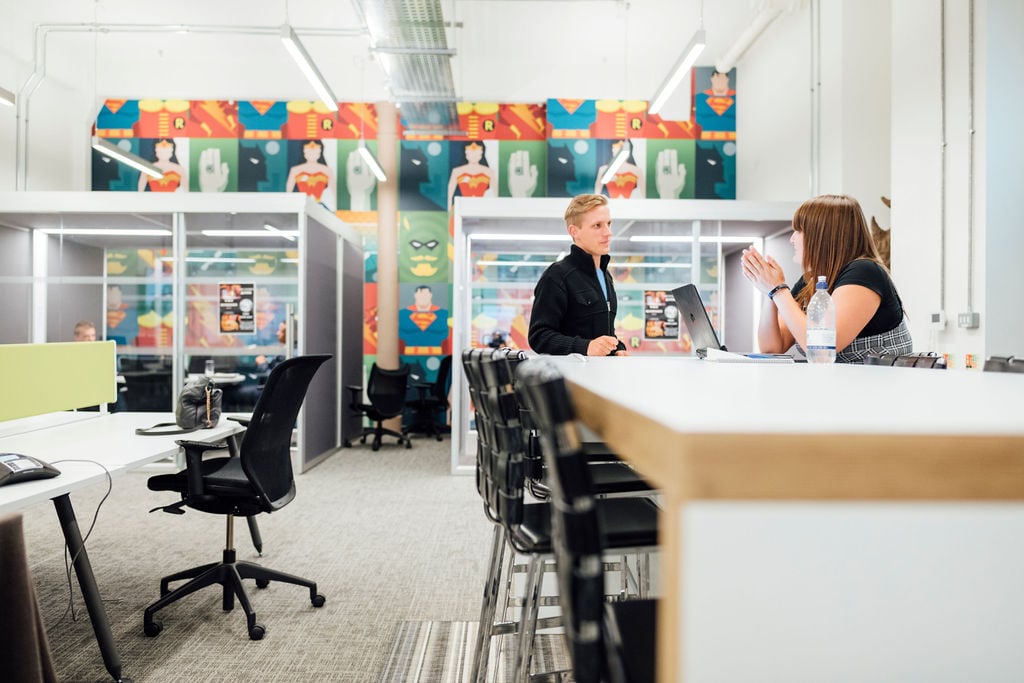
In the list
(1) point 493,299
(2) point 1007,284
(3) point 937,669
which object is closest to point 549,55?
(1) point 493,299

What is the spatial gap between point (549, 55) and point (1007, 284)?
596cm

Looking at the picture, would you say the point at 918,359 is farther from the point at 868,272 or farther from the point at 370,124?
the point at 370,124

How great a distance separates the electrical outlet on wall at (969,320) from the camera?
3568 millimetres

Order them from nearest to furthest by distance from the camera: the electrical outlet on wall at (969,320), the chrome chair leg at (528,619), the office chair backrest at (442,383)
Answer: the chrome chair leg at (528,619), the electrical outlet on wall at (969,320), the office chair backrest at (442,383)

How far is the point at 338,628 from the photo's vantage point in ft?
8.20

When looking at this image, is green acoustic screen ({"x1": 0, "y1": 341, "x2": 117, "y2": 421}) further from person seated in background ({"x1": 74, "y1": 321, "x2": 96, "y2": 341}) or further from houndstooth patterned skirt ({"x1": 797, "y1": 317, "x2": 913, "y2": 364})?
person seated in background ({"x1": 74, "y1": 321, "x2": 96, "y2": 341})

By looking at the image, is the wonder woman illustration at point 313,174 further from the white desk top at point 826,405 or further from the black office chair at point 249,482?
the white desk top at point 826,405

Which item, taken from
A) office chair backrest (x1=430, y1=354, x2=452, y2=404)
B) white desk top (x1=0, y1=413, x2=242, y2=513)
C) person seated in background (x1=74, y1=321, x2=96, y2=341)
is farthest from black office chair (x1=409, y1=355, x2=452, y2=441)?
white desk top (x1=0, y1=413, x2=242, y2=513)

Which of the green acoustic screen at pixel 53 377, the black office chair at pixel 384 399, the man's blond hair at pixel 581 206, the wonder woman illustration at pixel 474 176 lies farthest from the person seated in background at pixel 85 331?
the man's blond hair at pixel 581 206

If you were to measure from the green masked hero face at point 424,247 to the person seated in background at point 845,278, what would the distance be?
6.20 meters

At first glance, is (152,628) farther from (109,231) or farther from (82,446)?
(109,231)

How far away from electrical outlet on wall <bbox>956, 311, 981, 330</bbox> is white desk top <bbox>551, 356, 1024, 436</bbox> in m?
3.11

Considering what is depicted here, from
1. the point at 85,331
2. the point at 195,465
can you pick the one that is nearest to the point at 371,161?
the point at 85,331

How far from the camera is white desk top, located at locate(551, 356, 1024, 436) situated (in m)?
0.55
